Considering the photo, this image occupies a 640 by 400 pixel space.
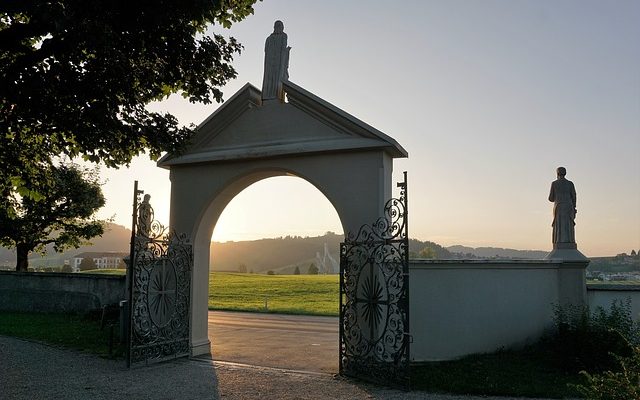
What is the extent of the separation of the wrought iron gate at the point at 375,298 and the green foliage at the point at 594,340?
9.77ft

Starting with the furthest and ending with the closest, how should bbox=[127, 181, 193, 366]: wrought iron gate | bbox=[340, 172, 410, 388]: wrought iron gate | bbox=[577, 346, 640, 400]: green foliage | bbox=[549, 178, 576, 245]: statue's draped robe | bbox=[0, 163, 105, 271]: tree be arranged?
bbox=[0, 163, 105, 271]: tree
bbox=[549, 178, 576, 245]: statue's draped robe
bbox=[127, 181, 193, 366]: wrought iron gate
bbox=[340, 172, 410, 388]: wrought iron gate
bbox=[577, 346, 640, 400]: green foliage

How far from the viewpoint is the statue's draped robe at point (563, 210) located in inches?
442

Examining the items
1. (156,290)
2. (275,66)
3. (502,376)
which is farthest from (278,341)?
(275,66)

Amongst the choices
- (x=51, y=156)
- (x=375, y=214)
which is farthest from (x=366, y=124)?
(x=51, y=156)

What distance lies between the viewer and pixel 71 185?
23.2 meters

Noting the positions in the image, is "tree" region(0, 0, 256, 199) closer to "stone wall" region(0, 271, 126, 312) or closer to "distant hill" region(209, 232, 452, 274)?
"stone wall" region(0, 271, 126, 312)

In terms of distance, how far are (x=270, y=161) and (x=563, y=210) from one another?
247 inches

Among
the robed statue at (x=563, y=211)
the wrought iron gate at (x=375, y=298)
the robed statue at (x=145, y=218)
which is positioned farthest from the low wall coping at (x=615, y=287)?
the robed statue at (x=145, y=218)

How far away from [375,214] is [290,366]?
340 cm

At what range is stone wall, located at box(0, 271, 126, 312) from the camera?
16797 millimetres

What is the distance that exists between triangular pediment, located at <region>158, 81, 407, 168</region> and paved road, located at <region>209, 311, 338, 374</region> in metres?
4.18

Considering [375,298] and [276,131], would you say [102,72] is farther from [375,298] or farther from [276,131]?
[375,298]

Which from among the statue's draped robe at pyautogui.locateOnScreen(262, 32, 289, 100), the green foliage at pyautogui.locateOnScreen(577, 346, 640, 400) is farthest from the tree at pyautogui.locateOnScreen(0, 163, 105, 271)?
the green foliage at pyautogui.locateOnScreen(577, 346, 640, 400)

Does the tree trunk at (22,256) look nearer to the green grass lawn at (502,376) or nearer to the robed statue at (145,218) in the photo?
the robed statue at (145,218)
